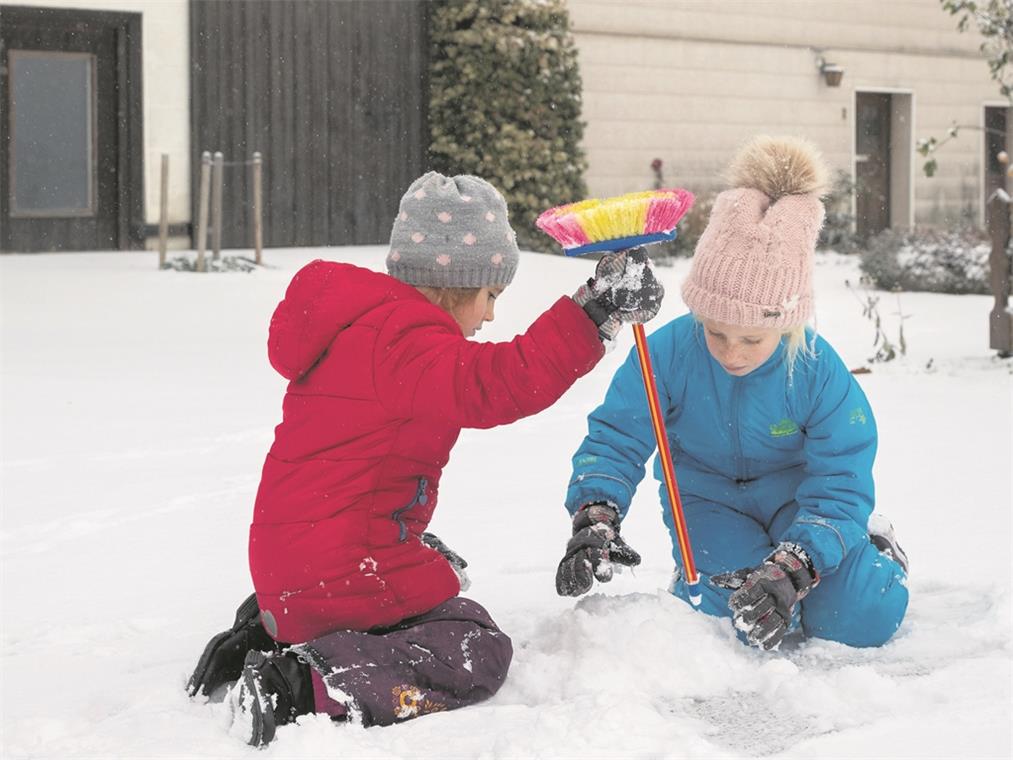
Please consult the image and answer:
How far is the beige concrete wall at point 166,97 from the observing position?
11.7 meters

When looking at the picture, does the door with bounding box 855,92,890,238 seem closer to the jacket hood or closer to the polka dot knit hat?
the polka dot knit hat

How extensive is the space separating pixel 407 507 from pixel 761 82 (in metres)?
13.6

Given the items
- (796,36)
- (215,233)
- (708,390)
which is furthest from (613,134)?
→ (708,390)

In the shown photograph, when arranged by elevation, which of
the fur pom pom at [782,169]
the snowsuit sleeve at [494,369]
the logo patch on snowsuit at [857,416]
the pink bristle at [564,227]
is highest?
the fur pom pom at [782,169]

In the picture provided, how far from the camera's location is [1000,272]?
7.13m

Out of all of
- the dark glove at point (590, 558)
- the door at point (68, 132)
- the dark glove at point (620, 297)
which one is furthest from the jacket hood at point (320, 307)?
the door at point (68, 132)

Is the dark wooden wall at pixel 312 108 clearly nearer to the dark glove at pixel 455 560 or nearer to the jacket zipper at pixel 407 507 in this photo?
the dark glove at pixel 455 560

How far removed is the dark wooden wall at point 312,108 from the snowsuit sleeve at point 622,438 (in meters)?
9.44

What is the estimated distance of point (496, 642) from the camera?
106 inches

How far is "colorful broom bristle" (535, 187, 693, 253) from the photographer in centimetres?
249

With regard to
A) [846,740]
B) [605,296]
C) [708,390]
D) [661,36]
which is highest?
[661,36]

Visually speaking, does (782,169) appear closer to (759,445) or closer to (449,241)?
(759,445)

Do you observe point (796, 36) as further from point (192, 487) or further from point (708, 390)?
point (708, 390)

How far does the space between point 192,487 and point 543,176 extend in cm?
817
